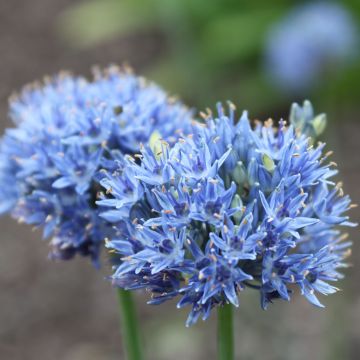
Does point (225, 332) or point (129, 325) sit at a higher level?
point (129, 325)

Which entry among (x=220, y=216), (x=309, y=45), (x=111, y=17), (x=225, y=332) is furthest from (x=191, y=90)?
(x=220, y=216)

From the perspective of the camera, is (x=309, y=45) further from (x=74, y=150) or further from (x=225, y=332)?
(x=225, y=332)

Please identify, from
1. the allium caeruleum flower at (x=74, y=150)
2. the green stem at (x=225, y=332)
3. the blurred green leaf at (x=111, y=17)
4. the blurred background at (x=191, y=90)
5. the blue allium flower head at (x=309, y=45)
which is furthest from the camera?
the blurred green leaf at (x=111, y=17)

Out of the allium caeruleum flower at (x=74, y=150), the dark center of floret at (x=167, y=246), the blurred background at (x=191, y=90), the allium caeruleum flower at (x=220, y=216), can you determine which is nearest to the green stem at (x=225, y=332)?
the allium caeruleum flower at (x=220, y=216)

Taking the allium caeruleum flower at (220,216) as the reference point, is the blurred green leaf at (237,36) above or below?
above

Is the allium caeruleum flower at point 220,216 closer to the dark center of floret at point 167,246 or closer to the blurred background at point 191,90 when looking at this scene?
the dark center of floret at point 167,246

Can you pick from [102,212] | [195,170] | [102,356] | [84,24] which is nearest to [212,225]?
[195,170]
